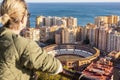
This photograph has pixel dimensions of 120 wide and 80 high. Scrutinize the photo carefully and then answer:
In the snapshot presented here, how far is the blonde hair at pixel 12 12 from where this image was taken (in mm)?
588

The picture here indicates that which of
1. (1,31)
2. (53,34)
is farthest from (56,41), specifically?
(1,31)

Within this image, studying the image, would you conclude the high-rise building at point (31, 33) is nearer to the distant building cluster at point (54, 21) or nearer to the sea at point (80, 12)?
the distant building cluster at point (54, 21)

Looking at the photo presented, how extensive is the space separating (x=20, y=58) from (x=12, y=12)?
0.11 meters

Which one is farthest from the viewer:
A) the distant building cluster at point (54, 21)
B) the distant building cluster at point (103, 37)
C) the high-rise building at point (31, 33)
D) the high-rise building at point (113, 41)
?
the distant building cluster at point (54, 21)

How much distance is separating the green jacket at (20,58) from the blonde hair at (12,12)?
27mm

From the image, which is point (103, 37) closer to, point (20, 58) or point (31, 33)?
point (31, 33)

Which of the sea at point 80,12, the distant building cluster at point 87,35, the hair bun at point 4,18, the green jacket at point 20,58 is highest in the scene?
the hair bun at point 4,18

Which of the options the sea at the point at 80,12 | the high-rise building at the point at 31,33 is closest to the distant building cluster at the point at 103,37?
the high-rise building at the point at 31,33

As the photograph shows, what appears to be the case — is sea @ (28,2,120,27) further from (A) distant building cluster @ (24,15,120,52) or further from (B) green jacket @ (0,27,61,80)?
(B) green jacket @ (0,27,61,80)

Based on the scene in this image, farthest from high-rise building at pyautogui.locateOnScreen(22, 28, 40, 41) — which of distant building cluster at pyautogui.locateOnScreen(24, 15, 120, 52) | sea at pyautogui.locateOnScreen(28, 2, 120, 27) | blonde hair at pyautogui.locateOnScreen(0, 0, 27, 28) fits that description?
blonde hair at pyautogui.locateOnScreen(0, 0, 27, 28)

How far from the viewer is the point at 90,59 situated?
32.1ft

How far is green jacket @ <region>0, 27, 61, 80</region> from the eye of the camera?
1.85ft

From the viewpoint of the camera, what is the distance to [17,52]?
57 cm

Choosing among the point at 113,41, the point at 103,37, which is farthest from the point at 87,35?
the point at 113,41
